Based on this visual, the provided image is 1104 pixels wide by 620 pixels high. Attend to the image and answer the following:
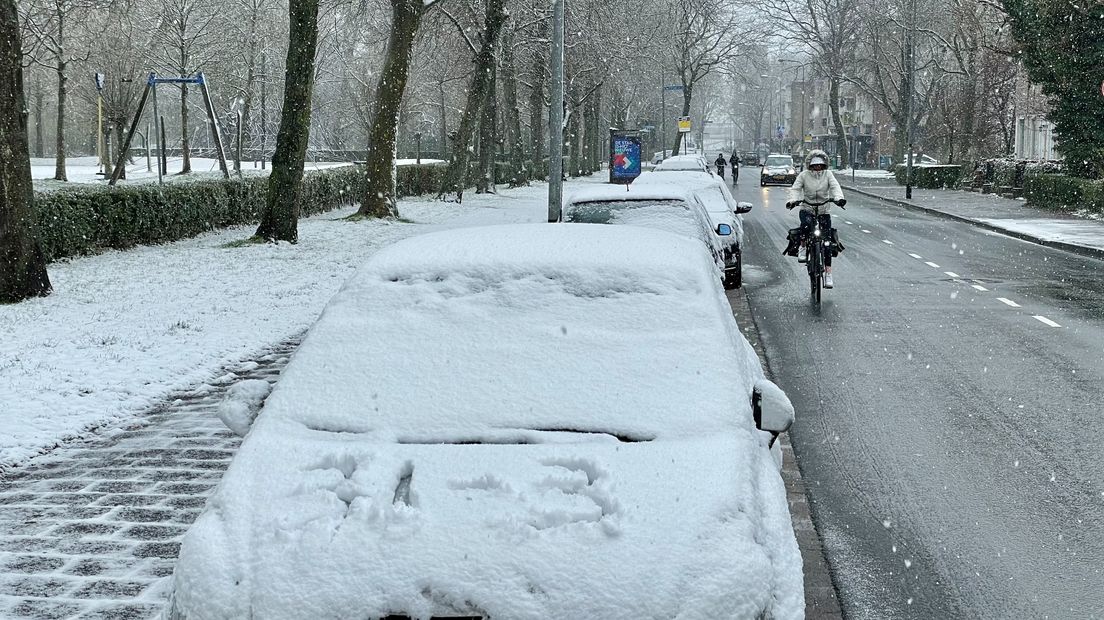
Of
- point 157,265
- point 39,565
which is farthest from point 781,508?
point 157,265

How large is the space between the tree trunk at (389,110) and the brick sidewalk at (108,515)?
19.7m

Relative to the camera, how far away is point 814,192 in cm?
1569

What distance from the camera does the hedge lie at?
54.2 metres

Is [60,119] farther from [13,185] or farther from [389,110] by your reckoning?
[13,185]

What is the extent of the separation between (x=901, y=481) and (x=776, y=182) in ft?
183

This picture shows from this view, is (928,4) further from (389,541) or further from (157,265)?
(389,541)

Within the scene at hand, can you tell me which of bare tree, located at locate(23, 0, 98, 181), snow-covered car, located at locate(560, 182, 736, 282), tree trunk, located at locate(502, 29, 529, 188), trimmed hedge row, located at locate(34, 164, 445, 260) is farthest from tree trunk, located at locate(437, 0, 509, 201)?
snow-covered car, located at locate(560, 182, 736, 282)

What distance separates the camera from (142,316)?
12.8 meters

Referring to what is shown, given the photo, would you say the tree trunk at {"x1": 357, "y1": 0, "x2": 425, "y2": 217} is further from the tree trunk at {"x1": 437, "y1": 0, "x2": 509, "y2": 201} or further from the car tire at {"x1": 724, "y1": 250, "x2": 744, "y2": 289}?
the car tire at {"x1": 724, "y1": 250, "x2": 744, "y2": 289}

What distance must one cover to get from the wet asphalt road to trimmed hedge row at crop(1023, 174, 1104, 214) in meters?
14.8

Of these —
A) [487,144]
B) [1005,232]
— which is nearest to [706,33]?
[487,144]

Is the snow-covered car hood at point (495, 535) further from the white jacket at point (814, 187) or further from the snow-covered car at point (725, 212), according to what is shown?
the white jacket at point (814, 187)

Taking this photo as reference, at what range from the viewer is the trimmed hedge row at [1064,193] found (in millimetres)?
31094

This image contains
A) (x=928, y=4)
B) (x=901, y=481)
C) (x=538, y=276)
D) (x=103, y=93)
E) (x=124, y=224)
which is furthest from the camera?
(x=928, y=4)
